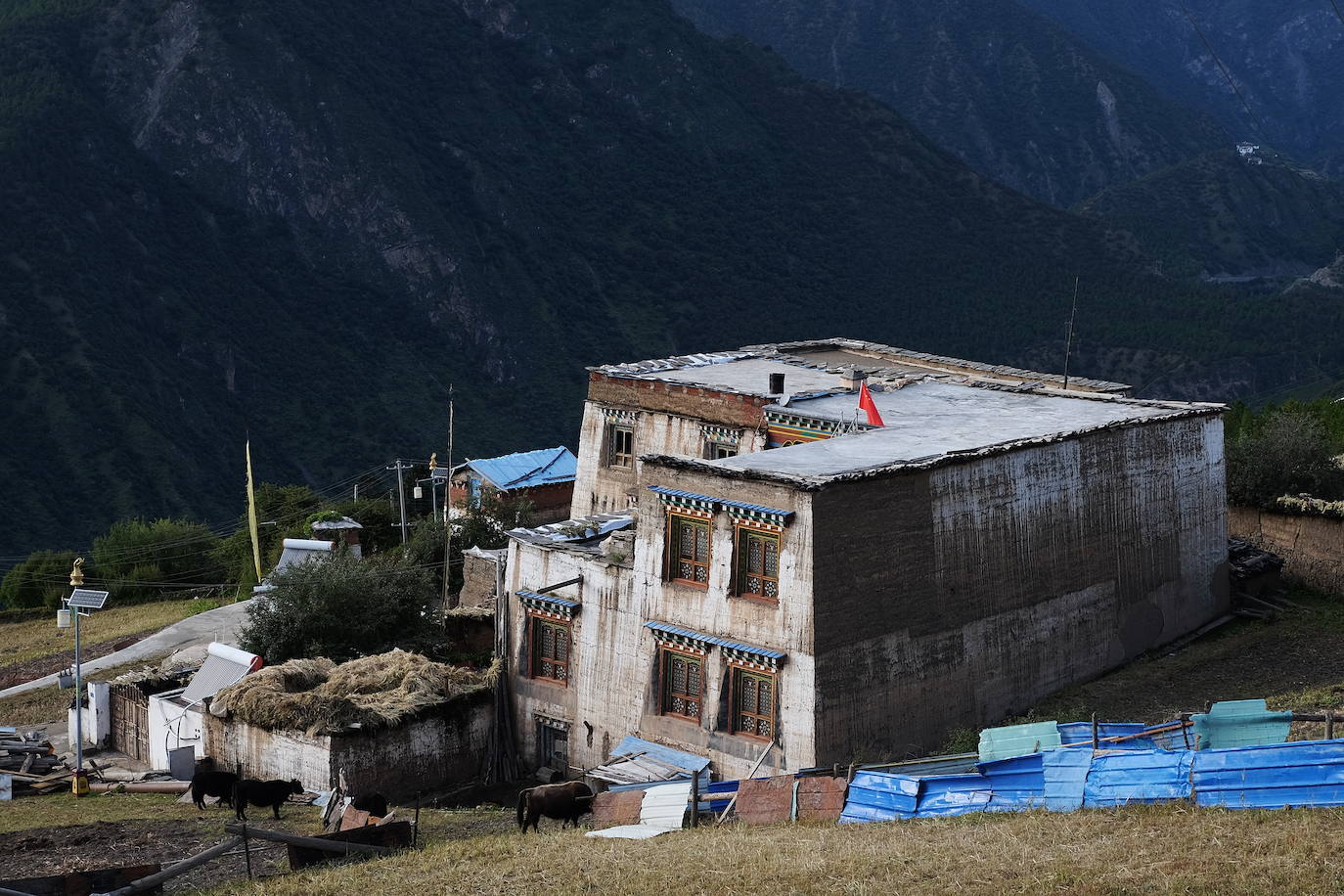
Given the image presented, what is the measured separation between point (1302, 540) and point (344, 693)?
2303 centimetres

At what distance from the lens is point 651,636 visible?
3117 cm

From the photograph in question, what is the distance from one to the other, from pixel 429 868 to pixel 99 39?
11811 centimetres

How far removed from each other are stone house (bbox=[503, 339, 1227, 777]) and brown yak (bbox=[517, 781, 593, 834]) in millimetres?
3895

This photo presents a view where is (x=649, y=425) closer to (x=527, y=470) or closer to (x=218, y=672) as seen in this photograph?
(x=218, y=672)

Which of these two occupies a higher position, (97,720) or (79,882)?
(79,882)

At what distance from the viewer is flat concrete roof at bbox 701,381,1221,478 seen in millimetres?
30531

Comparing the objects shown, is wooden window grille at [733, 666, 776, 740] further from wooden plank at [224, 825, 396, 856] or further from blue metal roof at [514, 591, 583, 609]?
wooden plank at [224, 825, 396, 856]

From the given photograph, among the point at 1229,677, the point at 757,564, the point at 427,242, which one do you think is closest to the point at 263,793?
the point at 757,564

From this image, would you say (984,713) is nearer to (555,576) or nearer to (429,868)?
(555,576)

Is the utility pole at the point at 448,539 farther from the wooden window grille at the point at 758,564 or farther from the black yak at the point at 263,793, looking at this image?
the wooden window grille at the point at 758,564

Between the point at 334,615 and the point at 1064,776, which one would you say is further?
the point at 334,615

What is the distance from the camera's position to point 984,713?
31.6 metres

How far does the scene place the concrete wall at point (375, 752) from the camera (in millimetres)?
31203

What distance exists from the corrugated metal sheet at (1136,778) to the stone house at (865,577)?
7.68m
